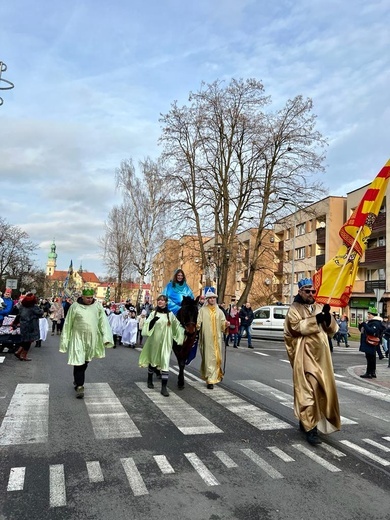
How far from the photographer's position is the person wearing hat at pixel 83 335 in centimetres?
742

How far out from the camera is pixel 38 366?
1075 cm

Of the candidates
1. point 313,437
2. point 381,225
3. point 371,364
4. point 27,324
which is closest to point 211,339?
point 313,437

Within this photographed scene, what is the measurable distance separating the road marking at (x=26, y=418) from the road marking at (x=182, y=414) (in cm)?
167

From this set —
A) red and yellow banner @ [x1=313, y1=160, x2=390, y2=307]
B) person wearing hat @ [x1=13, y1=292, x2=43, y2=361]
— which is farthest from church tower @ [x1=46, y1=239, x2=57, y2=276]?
red and yellow banner @ [x1=313, y1=160, x2=390, y2=307]

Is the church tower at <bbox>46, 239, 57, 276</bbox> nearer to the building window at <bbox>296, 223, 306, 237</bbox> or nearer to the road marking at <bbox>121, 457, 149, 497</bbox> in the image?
the building window at <bbox>296, 223, 306, 237</bbox>

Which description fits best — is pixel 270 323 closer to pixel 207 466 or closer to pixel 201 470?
pixel 207 466

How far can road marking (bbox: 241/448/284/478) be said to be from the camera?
4.25 meters

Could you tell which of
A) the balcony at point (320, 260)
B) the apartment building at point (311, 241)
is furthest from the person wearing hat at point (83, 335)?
the balcony at point (320, 260)

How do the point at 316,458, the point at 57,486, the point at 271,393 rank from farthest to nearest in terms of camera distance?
1. the point at 271,393
2. the point at 316,458
3. the point at 57,486

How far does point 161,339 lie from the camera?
8.12 m

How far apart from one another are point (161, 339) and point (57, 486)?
437 centimetres

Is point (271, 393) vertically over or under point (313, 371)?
under

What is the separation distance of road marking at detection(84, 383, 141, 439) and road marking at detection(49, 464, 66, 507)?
Result: 105 centimetres

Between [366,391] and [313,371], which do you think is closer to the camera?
[313,371]
